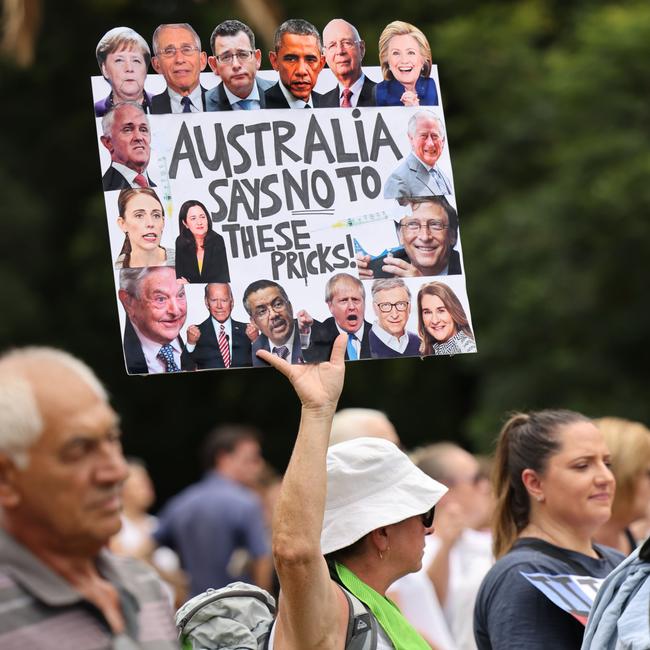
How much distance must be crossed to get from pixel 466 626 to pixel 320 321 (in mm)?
2964

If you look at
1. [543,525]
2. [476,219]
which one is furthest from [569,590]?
[476,219]

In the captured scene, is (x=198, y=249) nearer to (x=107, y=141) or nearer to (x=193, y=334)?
(x=193, y=334)

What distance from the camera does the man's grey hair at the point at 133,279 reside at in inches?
144

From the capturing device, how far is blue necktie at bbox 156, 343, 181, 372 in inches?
143

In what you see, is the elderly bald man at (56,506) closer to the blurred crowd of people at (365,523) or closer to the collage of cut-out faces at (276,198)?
the blurred crowd of people at (365,523)

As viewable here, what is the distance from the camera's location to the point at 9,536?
7.79 feet

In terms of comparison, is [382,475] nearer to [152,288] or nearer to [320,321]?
[320,321]

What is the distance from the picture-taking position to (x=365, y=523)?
12.2ft

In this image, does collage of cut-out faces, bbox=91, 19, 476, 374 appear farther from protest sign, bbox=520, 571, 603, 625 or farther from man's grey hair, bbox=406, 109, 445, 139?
protest sign, bbox=520, 571, 603, 625

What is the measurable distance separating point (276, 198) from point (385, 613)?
1118 millimetres

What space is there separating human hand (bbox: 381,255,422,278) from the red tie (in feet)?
2.20

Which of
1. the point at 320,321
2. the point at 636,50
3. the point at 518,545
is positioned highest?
the point at 636,50

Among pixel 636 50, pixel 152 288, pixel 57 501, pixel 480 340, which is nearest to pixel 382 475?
pixel 152 288

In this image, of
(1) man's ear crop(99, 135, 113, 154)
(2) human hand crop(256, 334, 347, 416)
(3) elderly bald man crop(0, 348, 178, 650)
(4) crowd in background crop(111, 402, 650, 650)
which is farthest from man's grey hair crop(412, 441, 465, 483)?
(3) elderly bald man crop(0, 348, 178, 650)
